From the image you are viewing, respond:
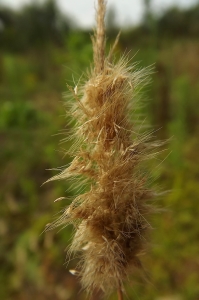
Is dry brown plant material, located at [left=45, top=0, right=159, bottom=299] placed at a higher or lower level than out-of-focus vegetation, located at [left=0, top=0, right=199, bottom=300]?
higher

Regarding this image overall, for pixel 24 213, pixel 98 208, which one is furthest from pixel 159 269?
pixel 98 208

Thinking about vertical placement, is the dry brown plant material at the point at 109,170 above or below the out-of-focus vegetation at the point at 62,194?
above

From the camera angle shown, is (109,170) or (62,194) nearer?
(109,170)

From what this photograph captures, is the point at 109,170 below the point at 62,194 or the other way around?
the other way around

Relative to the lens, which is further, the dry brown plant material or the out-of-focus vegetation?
the out-of-focus vegetation

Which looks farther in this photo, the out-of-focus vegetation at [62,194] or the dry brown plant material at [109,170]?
the out-of-focus vegetation at [62,194]

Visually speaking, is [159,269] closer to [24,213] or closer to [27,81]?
[24,213]

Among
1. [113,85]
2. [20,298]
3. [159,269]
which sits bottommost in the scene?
[20,298]

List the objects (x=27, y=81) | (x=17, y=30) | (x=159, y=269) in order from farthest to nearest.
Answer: (x=17, y=30) < (x=27, y=81) < (x=159, y=269)
